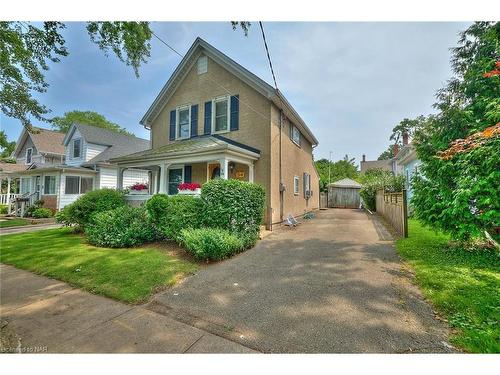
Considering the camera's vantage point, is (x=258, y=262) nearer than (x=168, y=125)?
Yes

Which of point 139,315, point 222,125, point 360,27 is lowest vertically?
point 139,315

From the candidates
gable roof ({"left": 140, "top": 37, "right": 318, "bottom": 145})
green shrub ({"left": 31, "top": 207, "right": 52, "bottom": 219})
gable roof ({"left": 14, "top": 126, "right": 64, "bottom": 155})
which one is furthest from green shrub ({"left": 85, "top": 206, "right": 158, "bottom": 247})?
gable roof ({"left": 14, "top": 126, "right": 64, "bottom": 155})

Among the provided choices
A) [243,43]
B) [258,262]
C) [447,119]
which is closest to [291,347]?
[258,262]

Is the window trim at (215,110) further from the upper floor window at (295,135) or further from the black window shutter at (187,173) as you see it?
the upper floor window at (295,135)

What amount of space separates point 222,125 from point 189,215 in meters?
6.32

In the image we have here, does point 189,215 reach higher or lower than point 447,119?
lower

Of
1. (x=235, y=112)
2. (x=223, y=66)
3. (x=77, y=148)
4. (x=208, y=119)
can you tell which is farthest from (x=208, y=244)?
(x=77, y=148)

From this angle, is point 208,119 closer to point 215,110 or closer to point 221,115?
point 215,110

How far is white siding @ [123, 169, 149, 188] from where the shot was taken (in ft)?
66.9

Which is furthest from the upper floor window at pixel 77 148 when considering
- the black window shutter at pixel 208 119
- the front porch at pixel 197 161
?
the black window shutter at pixel 208 119

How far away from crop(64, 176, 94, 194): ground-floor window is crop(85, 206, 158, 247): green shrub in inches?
510

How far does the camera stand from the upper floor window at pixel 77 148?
822 inches
